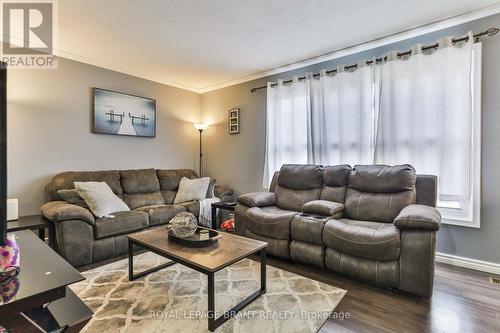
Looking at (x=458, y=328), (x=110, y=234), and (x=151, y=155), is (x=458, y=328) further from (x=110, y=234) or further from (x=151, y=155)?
(x=151, y=155)

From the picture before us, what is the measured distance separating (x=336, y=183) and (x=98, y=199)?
9.08 feet

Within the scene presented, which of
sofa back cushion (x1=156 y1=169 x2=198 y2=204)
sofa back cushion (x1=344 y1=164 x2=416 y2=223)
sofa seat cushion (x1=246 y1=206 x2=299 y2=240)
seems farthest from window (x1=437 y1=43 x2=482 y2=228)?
sofa back cushion (x1=156 y1=169 x2=198 y2=204)

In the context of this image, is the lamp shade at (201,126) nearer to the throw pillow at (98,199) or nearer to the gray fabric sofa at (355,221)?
the gray fabric sofa at (355,221)

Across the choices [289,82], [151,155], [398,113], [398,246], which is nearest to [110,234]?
[151,155]

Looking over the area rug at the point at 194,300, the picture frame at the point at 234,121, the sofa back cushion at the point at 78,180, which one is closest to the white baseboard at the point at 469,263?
the area rug at the point at 194,300

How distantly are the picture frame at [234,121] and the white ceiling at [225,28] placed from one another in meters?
0.86

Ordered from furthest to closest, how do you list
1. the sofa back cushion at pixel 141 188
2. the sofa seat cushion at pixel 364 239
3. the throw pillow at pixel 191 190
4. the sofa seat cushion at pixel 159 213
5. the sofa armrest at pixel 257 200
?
the throw pillow at pixel 191 190 < the sofa back cushion at pixel 141 188 < the sofa seat cushion at pixel 159 213 < the sofa armrest at pixel 257 200 < the sofa seat cushion at pixel 364 239

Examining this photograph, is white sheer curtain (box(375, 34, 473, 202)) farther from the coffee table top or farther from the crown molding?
the coffee table top

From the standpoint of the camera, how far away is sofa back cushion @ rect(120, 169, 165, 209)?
3.59 metres

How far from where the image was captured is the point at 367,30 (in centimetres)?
278

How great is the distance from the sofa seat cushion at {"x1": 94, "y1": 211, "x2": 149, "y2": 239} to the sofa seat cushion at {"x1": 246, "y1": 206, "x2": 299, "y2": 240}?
1301mm

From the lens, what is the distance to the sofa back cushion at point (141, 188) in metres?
3.59

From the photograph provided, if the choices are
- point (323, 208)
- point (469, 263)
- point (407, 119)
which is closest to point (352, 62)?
point (407, 119)

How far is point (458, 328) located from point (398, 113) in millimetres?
2056
